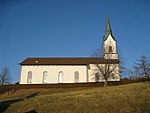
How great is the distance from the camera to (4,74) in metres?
72.4

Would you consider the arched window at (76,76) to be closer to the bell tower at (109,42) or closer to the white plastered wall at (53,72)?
the white plastered wall at (53,72)

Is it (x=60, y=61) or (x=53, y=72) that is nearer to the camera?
(x=53, y=72)

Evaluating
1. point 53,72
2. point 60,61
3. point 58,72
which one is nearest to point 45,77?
point 53,72

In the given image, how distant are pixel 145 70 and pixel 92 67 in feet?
72.4

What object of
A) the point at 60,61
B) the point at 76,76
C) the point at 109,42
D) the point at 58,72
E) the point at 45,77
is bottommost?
the point at 45,77

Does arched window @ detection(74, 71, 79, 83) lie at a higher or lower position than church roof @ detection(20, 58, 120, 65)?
→ lower

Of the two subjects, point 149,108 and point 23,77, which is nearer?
point 149,108

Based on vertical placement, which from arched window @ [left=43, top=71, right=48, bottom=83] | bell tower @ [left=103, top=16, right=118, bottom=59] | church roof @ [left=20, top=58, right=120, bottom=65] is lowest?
arched window @ [left=43, top=71, right=48, bottom=83]

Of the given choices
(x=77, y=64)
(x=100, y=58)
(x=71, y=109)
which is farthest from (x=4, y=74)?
(x=71, y=109)

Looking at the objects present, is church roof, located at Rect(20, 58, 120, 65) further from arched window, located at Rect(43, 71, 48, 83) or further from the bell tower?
the bell tower

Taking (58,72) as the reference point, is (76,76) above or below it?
below

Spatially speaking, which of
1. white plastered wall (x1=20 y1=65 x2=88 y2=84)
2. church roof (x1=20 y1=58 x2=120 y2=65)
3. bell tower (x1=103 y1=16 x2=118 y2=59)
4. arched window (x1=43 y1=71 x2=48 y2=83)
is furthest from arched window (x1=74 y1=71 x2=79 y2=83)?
bell tower (x1=103 y1=16 x2=118 y2=59)

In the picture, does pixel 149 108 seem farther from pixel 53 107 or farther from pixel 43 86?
pixel 43 86

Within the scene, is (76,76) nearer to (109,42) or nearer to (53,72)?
(53,72)
